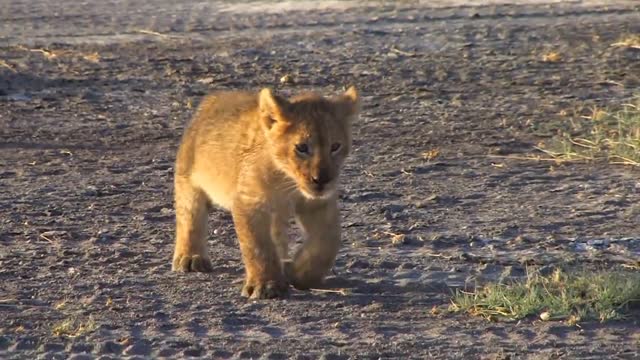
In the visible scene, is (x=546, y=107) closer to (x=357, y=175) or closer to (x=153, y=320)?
(x=357, y=175)

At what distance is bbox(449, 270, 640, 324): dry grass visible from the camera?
669 cm

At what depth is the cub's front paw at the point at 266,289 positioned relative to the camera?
23.4 feet

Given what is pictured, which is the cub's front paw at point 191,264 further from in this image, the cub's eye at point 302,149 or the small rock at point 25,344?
the small rock at point 25,344

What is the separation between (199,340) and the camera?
6527 millimetres

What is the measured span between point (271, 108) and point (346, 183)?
2756mm

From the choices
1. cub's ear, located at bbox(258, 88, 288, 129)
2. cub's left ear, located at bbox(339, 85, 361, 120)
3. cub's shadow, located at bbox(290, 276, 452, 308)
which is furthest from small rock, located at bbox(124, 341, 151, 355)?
cub's left ear, located at bbox(339, 85, 361, 120)

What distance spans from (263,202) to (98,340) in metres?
1.09

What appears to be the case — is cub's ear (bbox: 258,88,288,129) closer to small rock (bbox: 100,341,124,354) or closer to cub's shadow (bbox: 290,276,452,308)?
cub's shadow (bbox: 290,276,452,308)

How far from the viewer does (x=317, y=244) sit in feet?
23.8

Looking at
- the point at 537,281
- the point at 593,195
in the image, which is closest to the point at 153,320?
the point at 537,281

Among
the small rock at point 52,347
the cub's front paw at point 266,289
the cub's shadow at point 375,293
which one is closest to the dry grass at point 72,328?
the small rock at point 52,347

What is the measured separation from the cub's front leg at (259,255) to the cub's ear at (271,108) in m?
0.40

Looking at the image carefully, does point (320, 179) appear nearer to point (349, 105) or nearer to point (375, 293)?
point (349, 105)

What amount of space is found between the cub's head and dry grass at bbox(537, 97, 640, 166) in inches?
134
